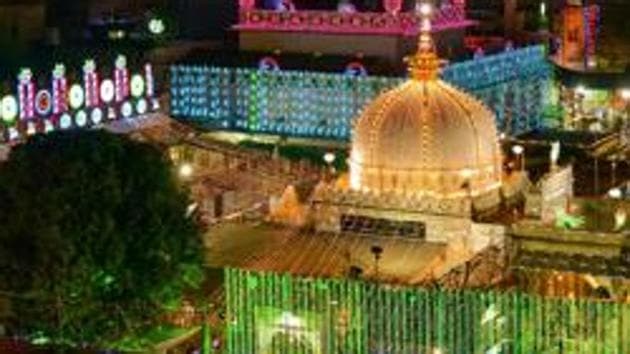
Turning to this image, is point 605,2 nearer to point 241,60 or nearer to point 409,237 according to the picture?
point 241,60

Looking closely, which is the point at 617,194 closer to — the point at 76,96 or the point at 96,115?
the point at 76,96

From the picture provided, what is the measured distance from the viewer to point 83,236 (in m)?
34.0

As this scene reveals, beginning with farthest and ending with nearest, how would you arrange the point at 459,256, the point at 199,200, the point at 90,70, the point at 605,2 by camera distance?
the point at 605,2, the point at 90,70, the point at 199,200, the point at 459,256

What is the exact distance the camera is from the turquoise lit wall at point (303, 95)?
62.1 meters

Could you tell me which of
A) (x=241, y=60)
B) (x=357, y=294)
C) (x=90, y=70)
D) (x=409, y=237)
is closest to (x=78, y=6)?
(x=241, y=60)

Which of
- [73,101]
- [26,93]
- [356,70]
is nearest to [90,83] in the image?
[73,101]

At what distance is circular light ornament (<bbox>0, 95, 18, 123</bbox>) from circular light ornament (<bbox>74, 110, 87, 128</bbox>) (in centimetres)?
378

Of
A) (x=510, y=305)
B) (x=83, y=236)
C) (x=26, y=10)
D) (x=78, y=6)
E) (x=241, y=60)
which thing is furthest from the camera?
(x=78, y=6)

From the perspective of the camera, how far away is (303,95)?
208ft

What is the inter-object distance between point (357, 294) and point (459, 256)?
829 cm

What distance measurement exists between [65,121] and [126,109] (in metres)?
4.64

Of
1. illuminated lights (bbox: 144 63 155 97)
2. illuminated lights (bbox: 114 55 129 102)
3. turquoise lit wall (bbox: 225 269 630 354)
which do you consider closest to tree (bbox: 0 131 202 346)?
turquoise lit wall (bbox: 225 269 630 354)

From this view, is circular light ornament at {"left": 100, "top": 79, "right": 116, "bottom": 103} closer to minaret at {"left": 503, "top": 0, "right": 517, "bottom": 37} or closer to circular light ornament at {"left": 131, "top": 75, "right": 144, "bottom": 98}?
circular light ornament at {"left": 131, "top": 75, "right": 144, "bottom": 98}

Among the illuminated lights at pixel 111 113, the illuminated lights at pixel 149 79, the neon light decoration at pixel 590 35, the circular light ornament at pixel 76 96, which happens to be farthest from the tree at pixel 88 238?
the neon light decoration at pixel 590 35
